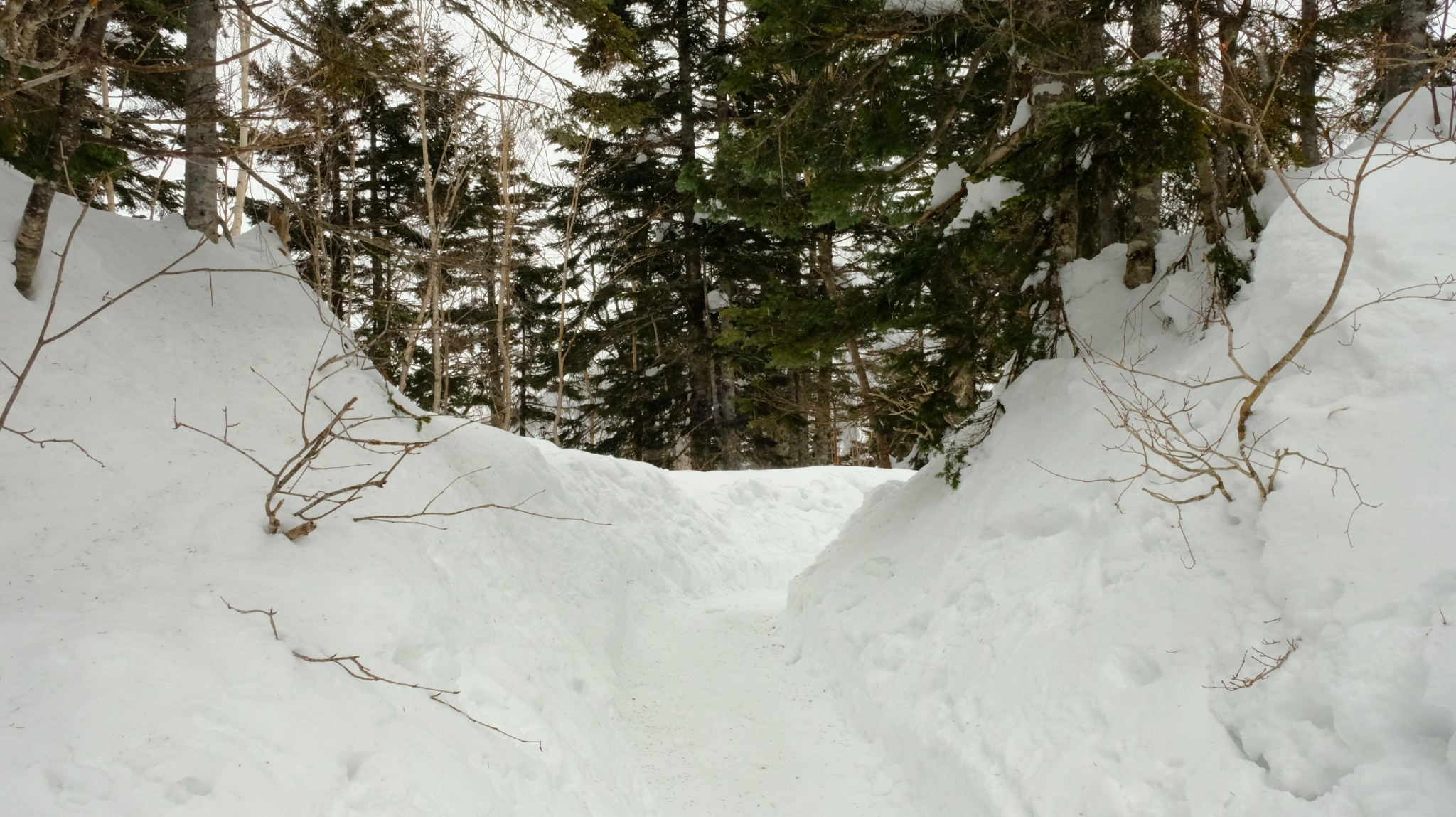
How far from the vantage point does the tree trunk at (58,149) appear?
11.6ft

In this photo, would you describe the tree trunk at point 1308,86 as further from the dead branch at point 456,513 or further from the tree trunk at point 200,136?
the tree trunk at point 200,136

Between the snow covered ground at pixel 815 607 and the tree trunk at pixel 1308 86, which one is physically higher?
the tree trunk at pixel 1308 86

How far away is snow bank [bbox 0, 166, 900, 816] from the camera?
2.51 meters

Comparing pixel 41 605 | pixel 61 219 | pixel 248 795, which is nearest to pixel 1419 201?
pixel 248 795

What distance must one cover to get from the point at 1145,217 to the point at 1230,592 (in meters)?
3.40

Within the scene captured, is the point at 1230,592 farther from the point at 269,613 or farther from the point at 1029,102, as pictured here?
the point at 269,613

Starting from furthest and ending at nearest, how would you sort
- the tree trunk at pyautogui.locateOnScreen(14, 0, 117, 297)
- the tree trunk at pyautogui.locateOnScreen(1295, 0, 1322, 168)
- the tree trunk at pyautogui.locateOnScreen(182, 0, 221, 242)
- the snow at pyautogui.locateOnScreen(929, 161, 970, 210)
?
the snow at pyautogui.locateOnScreen(929, 161, 970, 210) → the tree trunk at pyautogui.locateOnScreen(182, 0, 221, 242) → the tree trunk at pyautogui.locateOnScreen(1295, 0, 1322, 168) → the tree trunk at pyautogui.locateOnScreen(14, 0, 117, 297)

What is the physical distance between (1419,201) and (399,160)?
647 inches

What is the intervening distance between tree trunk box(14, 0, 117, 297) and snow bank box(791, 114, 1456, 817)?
519 cm

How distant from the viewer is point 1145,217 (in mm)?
5457

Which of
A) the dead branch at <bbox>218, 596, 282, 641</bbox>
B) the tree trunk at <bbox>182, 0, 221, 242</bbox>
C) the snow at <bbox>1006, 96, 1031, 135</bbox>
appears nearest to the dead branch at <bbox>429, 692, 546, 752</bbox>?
the dead branch at <bbox>218, 596, 282, 641</bbox>

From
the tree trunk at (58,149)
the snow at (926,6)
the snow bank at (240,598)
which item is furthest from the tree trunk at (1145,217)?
the tree trunk at (58,149)

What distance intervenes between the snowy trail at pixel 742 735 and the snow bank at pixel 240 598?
0.28 metres

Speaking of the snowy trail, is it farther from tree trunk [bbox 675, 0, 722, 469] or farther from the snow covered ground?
tree trunk [bbox 675, 0, 722, 469]
